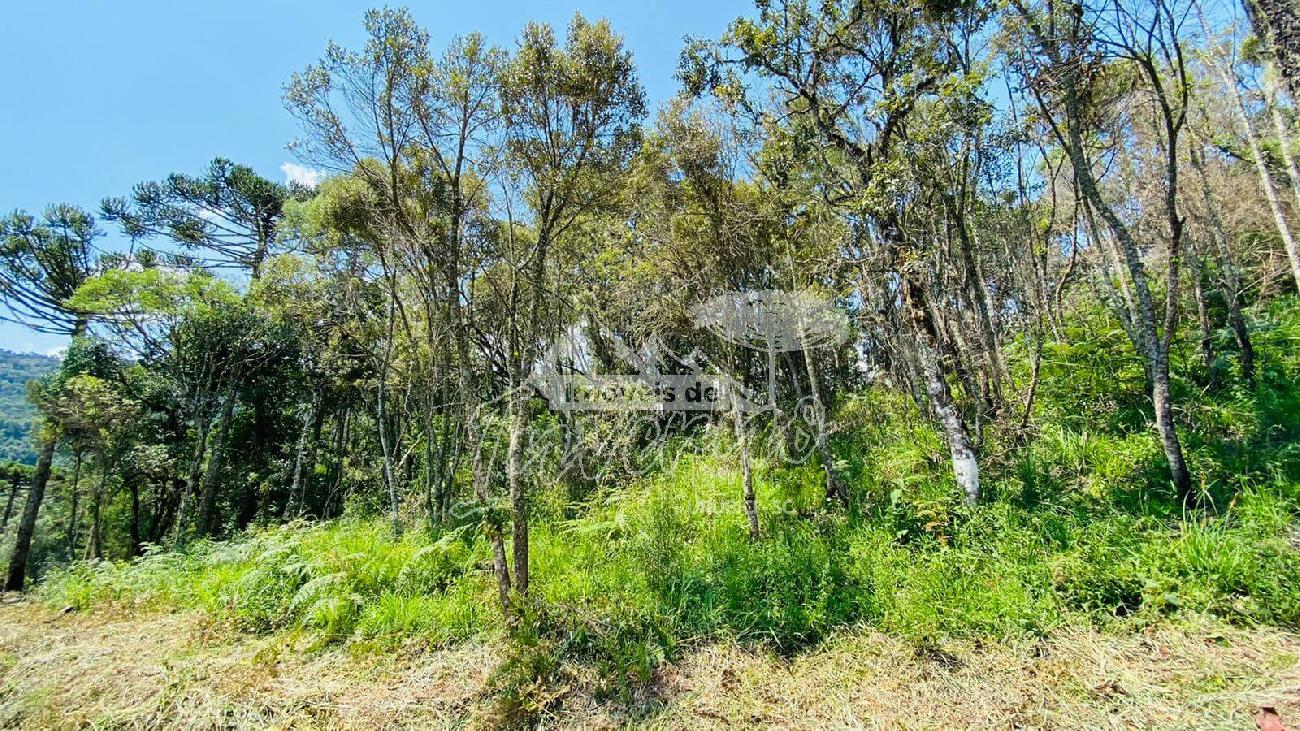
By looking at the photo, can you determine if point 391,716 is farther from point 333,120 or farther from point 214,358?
point 214,358

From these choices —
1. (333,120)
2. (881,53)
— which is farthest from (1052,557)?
(333,120)

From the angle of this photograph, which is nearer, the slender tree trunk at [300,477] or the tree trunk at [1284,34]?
the tree trunk at [1284,34]

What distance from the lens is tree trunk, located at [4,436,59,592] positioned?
423 inches

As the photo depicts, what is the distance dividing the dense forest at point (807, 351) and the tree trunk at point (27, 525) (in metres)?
0.80

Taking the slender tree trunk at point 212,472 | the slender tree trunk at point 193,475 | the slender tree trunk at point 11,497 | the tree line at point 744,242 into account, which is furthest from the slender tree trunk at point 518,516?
the slender tree trunk at point 11,497

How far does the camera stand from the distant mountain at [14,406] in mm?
28300

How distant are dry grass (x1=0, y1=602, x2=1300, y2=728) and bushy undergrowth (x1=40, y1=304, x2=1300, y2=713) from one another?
200mm

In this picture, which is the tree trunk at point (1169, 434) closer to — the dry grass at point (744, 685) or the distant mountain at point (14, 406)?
the dry grass at point (744, 685)

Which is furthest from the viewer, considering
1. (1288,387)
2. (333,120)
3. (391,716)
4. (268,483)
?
(268,483)

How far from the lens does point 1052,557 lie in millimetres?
3721

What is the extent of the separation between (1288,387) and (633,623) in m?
7.33

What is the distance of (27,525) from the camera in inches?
431

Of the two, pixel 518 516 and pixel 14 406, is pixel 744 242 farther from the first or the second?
pixel 14 406

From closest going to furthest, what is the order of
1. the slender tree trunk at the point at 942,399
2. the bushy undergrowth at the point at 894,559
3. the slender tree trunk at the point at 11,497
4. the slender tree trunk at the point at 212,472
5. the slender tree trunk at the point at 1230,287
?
the bushy undergrowth at the point at 894,559 < the slender tree trunk at the point at 942,399 < the slender tree trunk at the point at 1230,287 < the slender tree trunk at the point at 212,472 < the slender tree trunk at the point at 11,497
